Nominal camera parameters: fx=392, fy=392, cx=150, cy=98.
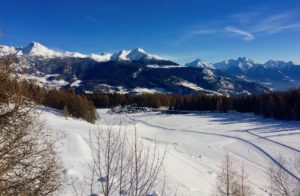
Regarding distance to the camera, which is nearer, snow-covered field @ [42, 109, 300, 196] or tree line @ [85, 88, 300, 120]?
snow-covered field @ [42, 109, 300, 196]

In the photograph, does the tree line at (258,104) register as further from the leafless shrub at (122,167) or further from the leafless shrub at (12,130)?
the leafless shrub at (12,130)

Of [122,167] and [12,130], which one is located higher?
[12,130]

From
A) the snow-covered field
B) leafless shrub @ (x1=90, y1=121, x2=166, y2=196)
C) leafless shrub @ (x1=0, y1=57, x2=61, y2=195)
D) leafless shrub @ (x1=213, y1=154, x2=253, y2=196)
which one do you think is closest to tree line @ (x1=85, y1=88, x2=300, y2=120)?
the snow-covered field

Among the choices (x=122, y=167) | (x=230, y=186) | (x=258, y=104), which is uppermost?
(x=258, y=104)

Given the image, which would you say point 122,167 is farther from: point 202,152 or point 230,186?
point 202,152

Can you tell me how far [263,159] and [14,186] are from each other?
59381 millimetres

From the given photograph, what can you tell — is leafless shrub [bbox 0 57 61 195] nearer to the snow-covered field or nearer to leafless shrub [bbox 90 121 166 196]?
leafless shrub [bbox 90 121 166 196]

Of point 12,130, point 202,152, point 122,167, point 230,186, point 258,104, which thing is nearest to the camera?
point 12,130

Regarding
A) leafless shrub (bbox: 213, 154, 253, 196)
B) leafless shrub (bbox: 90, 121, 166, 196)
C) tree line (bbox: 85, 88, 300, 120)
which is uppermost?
tree line (bbox: 85, 88, 300, 120)

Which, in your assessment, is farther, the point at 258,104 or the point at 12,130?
the point at 258,104

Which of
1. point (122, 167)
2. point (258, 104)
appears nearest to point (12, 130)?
point (122, 167)

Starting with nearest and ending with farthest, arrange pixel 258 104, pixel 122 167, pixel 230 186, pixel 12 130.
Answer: pixel 12 130 → pixel 122 167 → pixel 230 186 → pixel 258 104

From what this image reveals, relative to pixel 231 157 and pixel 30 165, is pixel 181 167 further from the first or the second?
pixel 30 165

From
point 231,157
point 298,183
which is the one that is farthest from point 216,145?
point 298,183
